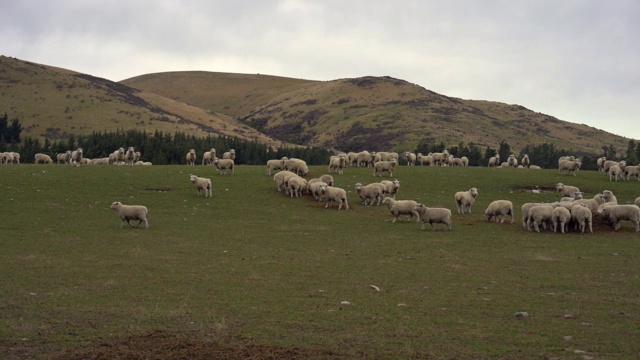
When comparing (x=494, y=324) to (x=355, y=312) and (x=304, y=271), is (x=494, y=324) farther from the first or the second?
(x=304, y=271)

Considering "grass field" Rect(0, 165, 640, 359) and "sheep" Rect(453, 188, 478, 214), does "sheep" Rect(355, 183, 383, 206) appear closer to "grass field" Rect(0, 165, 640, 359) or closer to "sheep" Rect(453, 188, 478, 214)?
"grass field" Rect(0, 165, 640, 359)

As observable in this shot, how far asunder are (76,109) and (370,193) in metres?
97.8

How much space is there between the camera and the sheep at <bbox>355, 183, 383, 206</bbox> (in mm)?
36344

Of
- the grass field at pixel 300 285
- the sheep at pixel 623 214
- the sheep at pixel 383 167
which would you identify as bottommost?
the grass field at pixel 300 285

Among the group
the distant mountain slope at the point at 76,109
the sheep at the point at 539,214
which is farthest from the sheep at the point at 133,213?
the distant mountain slope at the point at 76,109

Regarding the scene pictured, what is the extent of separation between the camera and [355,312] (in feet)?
44.9

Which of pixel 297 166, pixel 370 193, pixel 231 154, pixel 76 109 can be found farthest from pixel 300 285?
pixel 76 109

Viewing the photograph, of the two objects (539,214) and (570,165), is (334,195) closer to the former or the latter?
(539,214)

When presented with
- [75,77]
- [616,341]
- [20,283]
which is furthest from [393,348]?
[75,77]

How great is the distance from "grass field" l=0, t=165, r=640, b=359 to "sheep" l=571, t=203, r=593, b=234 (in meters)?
0.76

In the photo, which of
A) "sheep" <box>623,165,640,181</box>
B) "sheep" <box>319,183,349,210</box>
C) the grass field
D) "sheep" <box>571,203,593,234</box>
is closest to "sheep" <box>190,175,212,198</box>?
the grass field

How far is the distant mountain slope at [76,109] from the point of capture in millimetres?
112000

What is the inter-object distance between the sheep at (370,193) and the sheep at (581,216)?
11.1 meters

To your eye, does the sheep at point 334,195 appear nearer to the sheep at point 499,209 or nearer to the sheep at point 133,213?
the sheep at point 499,209
